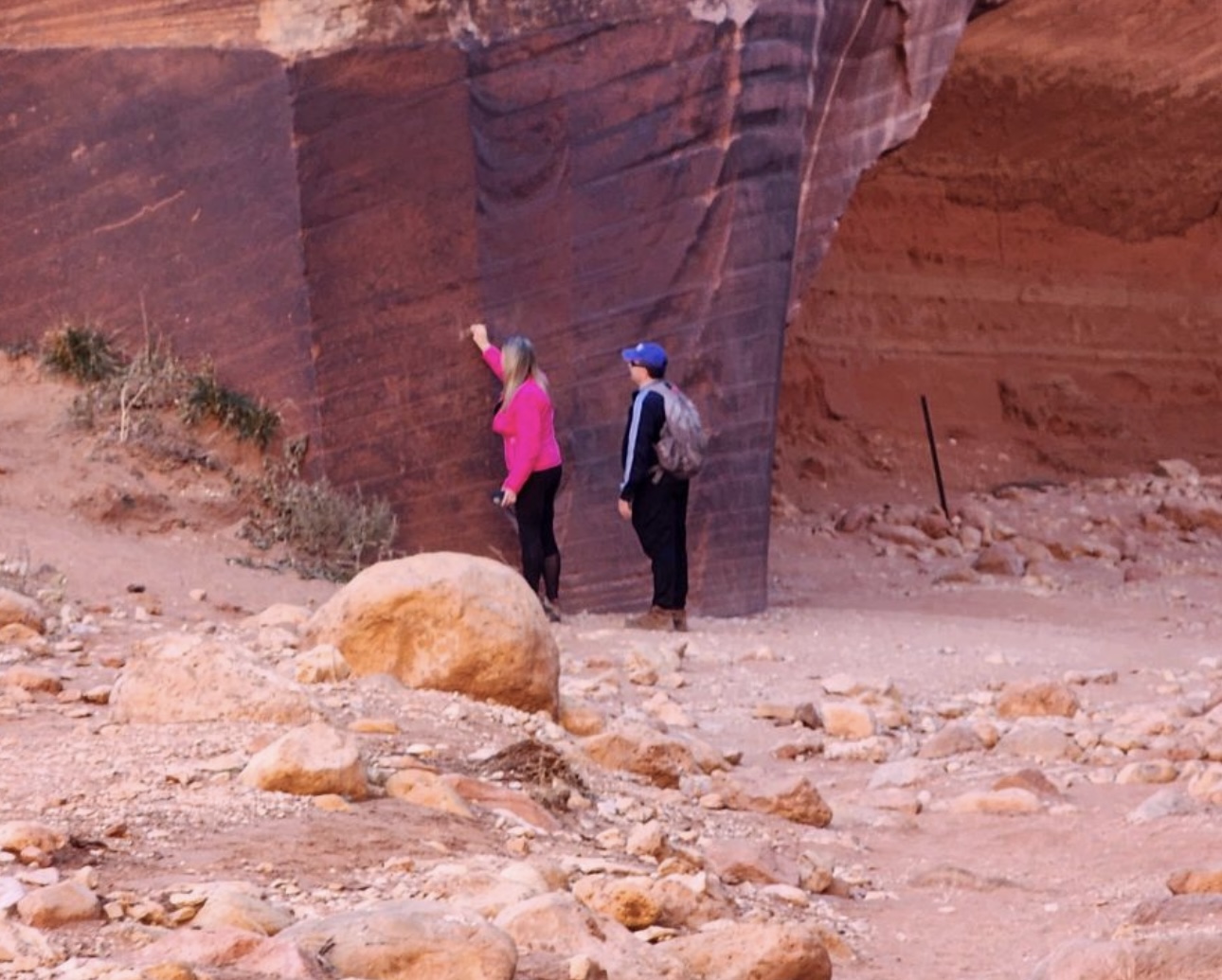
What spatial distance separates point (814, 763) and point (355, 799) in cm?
270

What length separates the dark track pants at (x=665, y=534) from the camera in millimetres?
9820

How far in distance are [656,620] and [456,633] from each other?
3.82 meters

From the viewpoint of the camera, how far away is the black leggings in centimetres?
994

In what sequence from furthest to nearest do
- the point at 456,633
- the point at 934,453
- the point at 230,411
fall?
the point at 934,453
the point at 230,411
the point at 456,633

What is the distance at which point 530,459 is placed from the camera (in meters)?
9.90

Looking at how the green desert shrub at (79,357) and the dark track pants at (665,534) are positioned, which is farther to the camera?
the green desert shrub at (79,357)

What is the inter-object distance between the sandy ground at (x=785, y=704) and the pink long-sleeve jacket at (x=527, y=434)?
0.73m

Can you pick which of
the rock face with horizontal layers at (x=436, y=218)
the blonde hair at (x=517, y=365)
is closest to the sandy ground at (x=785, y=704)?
the rock face with horizontal layers at (x=436, y=218)

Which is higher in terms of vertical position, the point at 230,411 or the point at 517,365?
the point at 517,365

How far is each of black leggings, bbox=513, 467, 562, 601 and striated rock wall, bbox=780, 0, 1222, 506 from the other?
6.07m

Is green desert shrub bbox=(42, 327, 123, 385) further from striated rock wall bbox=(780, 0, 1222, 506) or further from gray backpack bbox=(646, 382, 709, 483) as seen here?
striated rock wall bbox=(780, 0, 1222, 506)

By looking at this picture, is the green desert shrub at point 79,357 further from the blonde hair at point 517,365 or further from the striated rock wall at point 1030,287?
the striated rock wall at point 1030,287

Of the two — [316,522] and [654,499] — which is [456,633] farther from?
[316,522]

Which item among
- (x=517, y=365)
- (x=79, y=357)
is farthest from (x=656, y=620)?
(x=79, y=357)
